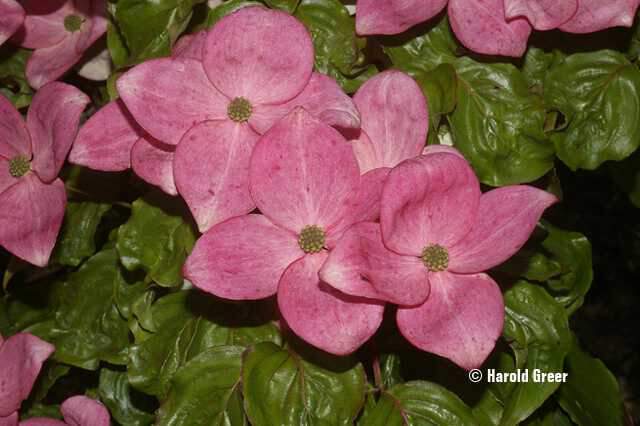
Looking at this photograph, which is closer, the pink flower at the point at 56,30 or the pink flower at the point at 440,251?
Result: the pink flower at the point at 440,251

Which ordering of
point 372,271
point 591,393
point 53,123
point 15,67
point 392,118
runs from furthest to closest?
1. point 15,67
2. point 591,393
3. point 53,123
4. point 392,118
5. point 372,271

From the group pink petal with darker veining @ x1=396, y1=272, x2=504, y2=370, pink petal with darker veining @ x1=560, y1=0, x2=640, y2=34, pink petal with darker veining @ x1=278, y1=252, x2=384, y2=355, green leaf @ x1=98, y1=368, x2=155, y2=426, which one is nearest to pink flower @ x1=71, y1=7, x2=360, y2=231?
pink petal with darker veining @ x1=278, y1=252, x2=384, y2=355

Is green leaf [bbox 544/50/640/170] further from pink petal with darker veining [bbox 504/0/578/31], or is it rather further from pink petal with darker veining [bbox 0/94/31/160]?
pink petal with darker veining [bbox 0/94/31/160]

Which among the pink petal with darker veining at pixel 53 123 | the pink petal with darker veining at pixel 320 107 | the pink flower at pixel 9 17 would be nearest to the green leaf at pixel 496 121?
the pink petal with darker veining at pixel 320 107

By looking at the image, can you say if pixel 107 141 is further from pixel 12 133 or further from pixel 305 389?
pixel 305 389

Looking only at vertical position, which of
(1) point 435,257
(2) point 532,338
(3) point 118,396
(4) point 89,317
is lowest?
(3) point 118,396

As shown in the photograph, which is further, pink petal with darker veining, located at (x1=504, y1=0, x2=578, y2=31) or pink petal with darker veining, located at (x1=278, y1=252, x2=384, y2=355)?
pink petal with darker veining, located at (x1=504, y1=0, x2=578, y2=31)

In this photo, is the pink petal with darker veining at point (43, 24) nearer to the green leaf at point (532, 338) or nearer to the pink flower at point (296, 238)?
the pink flower at point (296, 238)

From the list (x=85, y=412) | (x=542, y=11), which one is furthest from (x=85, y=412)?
(x=542, y=11)
